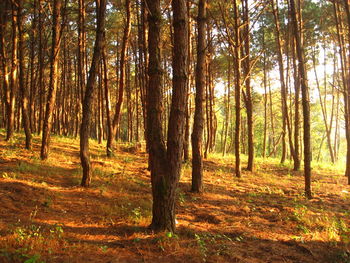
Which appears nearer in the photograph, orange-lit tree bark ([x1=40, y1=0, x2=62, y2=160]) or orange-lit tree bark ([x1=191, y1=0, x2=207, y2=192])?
orange-lit tree bark ([x1=191, y1=0, x2=207, y2=192])

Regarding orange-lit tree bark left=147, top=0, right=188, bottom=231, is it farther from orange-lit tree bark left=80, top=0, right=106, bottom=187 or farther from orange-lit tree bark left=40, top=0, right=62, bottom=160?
orange-lit tree bark left=40, top=0, right=62, bottom=160

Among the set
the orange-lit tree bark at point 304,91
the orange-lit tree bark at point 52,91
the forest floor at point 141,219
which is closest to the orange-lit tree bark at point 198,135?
the forest floor at point 141,219

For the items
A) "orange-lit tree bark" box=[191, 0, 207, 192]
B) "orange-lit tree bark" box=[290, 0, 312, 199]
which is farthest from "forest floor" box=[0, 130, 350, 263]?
"orange-lit tree bark" box=[290, 0, 312, 199]

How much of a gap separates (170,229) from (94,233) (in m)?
1.40

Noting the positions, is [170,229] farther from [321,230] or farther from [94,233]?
[321,230]

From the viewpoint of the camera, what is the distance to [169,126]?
4578mm

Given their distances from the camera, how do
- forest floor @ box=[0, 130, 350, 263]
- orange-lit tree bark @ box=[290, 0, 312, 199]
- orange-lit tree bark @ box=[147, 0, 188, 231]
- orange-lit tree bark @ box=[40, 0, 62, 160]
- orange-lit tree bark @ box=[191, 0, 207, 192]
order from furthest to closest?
orange-lit tree bark @ box=[40, 0, 62, 160] → orange-lit tree bark @ box=[290, 0, 312, 199] → orange-lit tree bark @ box=[191, 0, 207, 192] → orange-lit tree bark @ box=[147, 0, 188, 231] → forest floor @ box=[0, 130, 350, 263]

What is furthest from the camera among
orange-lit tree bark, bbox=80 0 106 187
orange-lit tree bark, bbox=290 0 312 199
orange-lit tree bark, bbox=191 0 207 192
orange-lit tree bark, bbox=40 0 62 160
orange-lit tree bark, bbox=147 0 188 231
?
orange-lit tree bark, bbox=40 0 62 160

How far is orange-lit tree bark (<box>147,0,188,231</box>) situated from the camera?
444 centimetres

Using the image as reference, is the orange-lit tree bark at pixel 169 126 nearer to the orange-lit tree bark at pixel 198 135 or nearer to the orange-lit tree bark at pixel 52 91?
the orange-lit tree bark at pixel 198 135

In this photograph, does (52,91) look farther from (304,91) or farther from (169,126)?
(304,91)

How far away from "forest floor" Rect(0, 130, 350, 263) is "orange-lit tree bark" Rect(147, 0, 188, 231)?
1.68 ft

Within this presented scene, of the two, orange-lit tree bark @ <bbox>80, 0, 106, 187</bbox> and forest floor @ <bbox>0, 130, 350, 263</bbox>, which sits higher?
orange-lit tree bark @ <bbox>80, 0, 106, 187</bbox>

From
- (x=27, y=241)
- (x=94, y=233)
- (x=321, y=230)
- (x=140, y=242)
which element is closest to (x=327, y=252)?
(x=321, y=230)
